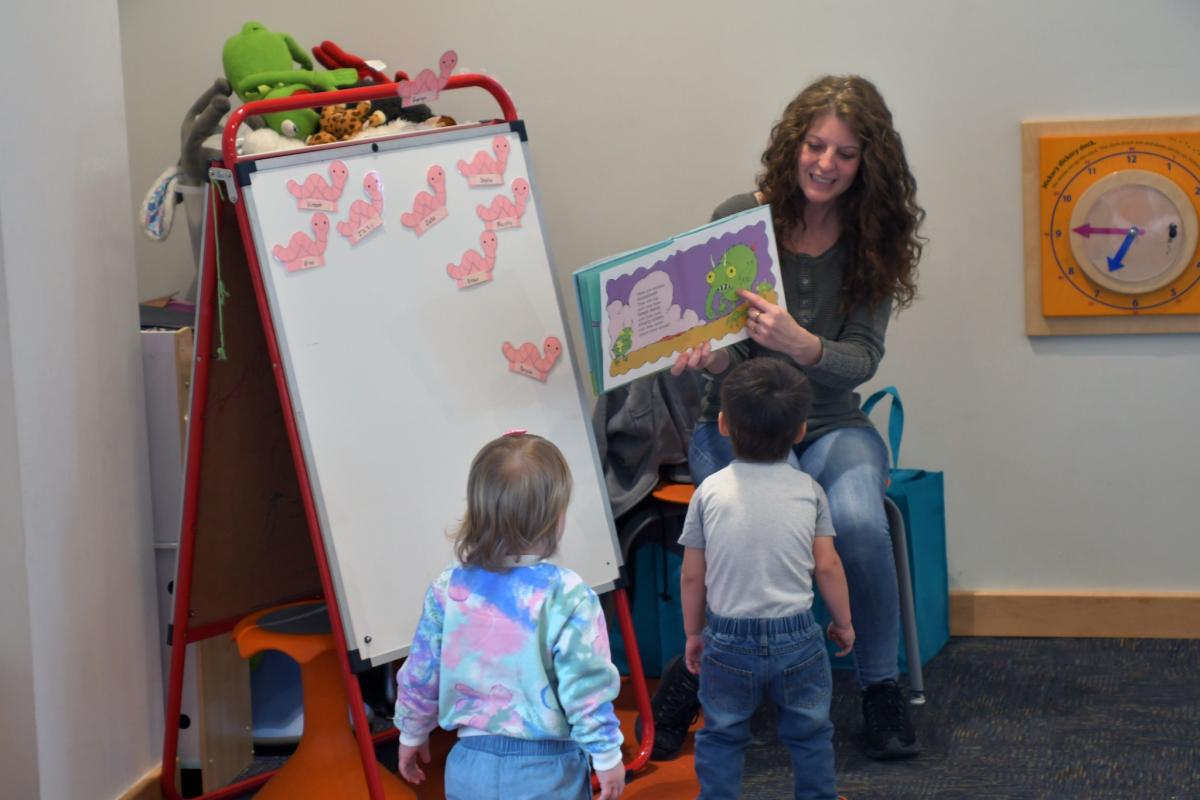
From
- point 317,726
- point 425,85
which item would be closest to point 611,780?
point 317,726

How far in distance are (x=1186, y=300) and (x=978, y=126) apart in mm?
621

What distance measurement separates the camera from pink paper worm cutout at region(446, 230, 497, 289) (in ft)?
7.52

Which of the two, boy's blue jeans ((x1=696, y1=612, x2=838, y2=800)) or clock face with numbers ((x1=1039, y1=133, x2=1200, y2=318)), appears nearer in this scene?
boy's blue jeans ((x1=696, y1=612, x2=838, y2=800))

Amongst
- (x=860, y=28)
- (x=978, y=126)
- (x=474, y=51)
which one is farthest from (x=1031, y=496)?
(x=474, y=51)

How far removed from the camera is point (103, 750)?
2.21 metres

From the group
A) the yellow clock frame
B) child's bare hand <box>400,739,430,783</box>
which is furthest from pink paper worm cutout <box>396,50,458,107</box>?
the yellow clock frame

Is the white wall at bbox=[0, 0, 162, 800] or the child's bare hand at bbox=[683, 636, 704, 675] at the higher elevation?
the white wall at bbox=[0, 0, 162, 800]

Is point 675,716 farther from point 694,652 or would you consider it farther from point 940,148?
point 940,148

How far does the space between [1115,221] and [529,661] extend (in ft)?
6.70

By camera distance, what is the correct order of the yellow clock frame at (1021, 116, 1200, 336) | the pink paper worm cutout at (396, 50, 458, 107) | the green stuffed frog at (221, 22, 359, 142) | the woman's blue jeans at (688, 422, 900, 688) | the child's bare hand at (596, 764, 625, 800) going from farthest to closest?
the yellow clock frame at (1021, 116, 1200, 336) < the green stuffed frog at (221, 22, 359, 142) < the woman's blue jeans at (688, 422, 900, 688) < the pink paper worm cutout at (396, 50, 458, 107) < the child's bare hand at (596, 764, 625, 800)

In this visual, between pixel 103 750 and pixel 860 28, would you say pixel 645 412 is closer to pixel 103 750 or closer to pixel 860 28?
pixel 860 28

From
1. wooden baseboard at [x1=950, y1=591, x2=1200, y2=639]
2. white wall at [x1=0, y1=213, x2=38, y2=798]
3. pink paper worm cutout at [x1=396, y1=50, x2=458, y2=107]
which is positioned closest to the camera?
white wall at [x1=0, y1=213, x2=38, y2=798]

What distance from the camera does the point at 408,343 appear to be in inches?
87.8

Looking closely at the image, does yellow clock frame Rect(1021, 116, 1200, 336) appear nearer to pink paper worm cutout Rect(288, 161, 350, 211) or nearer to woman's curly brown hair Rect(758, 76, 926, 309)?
woman's curly brown hair Rect(758, 76, 926, 309)
